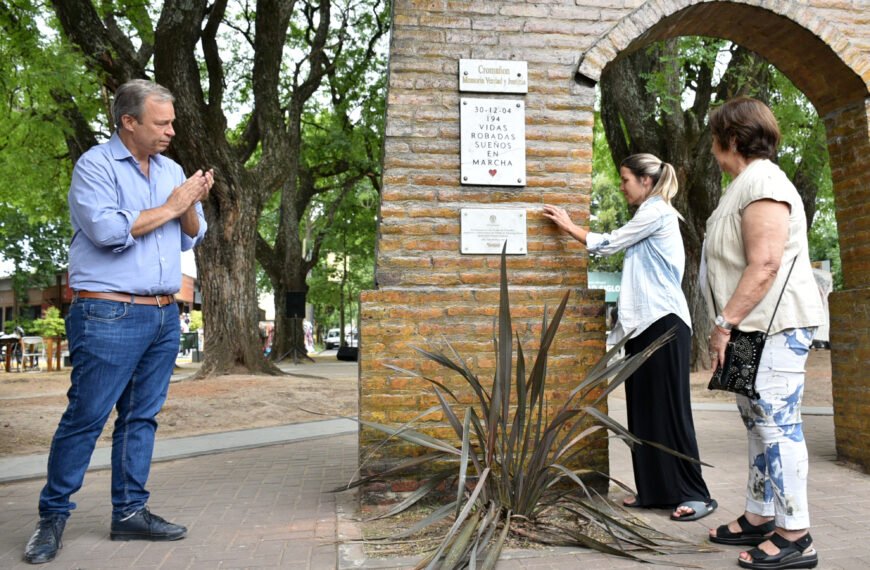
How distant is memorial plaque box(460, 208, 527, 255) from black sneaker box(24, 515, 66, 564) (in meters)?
2.53

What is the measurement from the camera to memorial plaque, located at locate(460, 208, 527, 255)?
4398mm

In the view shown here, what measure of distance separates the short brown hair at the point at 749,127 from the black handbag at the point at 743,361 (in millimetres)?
574

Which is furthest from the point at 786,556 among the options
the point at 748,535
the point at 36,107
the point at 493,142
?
the point at 36,107

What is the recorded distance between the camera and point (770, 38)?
5.03 m

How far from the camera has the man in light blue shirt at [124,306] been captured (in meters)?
3.46

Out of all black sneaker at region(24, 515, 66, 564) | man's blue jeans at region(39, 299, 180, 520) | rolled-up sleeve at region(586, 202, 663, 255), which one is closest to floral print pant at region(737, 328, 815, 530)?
rolled-up sleeve at region(586, 202, 663, 255)

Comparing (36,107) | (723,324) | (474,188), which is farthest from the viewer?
(36,107)

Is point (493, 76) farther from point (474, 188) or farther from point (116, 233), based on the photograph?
point (116, 233)

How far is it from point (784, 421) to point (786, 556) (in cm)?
57

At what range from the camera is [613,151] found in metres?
14.7

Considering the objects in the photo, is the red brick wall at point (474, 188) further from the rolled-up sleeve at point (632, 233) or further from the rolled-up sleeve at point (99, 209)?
the rolled-up sleeve at point (99, 209)

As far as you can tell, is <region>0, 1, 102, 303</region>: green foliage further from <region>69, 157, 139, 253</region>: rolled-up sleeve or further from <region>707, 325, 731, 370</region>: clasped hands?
<region>707, 325, 731, 370</region>: clasped hands

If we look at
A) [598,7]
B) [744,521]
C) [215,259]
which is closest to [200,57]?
[215,259]

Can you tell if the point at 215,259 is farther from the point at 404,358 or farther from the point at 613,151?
the point at 404,358
